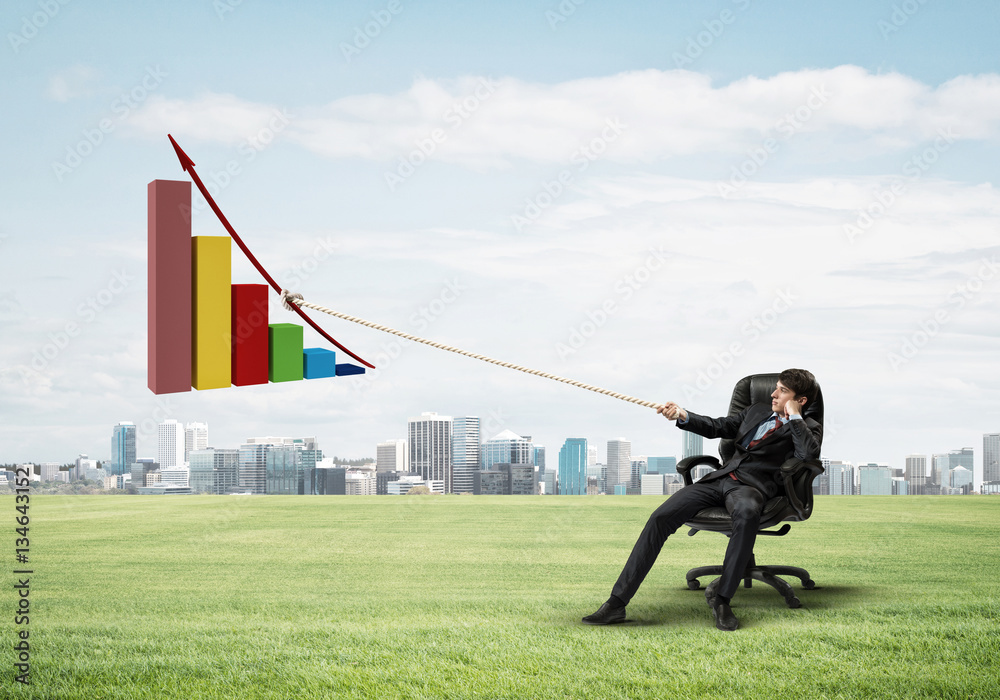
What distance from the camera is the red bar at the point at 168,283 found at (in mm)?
3713

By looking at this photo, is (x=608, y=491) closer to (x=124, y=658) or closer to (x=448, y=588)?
(x=448, y=588)

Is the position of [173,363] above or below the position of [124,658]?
above

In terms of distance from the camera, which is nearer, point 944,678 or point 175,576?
point 944,678

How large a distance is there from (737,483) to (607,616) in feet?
3.46

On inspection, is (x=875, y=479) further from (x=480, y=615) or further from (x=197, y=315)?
(x=197, y=315)

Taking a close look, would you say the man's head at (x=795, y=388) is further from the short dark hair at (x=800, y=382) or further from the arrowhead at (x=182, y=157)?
the arrowhead at (x=182, y=157)

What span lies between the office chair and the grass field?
4.9 inches

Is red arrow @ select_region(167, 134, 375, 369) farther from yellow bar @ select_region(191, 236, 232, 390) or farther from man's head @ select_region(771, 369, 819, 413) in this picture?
man's head @ select_region(771, 369, 819, 413)

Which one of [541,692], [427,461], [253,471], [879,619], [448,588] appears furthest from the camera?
[427,461]

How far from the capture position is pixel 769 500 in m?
4.32

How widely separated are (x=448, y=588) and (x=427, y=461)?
25.4ft

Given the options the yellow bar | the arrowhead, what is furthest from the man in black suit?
the arrowhead

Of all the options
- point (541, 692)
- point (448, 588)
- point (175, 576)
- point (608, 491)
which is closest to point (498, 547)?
point (448, 588)

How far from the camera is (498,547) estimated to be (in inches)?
254
